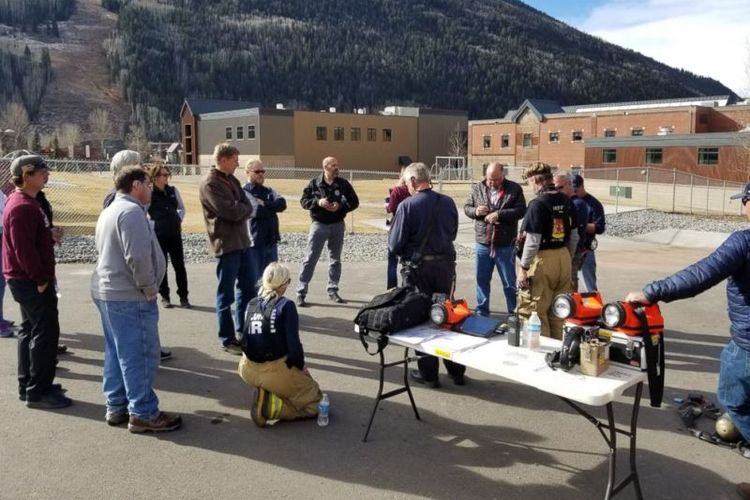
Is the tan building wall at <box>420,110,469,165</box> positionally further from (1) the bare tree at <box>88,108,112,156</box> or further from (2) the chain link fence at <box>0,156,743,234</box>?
(1) the bare tree at <box>88,108,112,156</box>

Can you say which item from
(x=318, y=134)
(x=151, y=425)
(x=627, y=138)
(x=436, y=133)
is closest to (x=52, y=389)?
(x=151, y=425)

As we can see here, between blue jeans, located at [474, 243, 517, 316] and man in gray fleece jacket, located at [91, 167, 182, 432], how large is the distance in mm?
4024

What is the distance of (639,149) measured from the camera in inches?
2026

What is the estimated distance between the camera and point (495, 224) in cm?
712

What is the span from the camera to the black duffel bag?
442cm

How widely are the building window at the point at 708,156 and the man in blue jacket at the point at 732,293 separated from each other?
48.4 metres

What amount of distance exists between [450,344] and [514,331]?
0.42 m

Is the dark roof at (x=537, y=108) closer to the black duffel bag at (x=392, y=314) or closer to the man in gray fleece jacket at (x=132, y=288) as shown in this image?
the black duffel bag at (x=392, y=314)

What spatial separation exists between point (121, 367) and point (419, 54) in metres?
202

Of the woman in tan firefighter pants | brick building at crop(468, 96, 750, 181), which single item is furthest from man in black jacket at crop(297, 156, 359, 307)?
brick building at crop(468, 96, 750, 181)

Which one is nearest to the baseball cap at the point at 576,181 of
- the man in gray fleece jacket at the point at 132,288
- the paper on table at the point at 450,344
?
the paper on table at the point at 450,344

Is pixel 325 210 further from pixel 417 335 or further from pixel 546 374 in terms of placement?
pixel 546 374

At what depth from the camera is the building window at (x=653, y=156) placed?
50125 millimetres

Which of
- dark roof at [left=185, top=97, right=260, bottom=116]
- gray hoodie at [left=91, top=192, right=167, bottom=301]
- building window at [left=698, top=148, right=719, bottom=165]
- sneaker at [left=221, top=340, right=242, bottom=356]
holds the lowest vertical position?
sneaker at [left=221, top=340, right=242, bottom=356]
